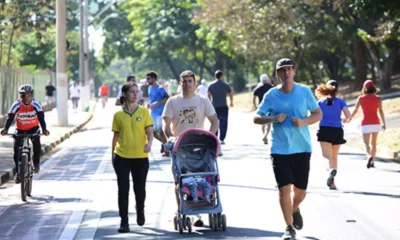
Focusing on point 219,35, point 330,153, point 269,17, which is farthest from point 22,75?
point 330,153

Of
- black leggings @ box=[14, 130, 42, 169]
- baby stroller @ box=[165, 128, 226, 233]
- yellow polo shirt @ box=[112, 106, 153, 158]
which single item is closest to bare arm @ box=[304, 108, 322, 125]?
baby stroller @ box=[165, 128, 226, 233]

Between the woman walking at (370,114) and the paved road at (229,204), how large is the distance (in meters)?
0.50

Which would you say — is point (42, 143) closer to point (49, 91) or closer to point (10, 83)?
point (10, 83)

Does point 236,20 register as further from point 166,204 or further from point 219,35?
point 166,204

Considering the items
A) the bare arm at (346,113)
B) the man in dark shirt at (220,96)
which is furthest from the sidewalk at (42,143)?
the bare arm at (346,113)

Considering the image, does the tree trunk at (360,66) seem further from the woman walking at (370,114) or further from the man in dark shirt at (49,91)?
the woman walking at (370,114)

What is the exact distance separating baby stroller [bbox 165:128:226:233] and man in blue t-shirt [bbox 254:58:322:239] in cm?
93

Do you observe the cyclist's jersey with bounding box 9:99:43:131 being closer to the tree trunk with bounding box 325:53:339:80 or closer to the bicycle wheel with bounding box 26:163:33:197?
the bicycle wheel with bounding box 26:163:33:197

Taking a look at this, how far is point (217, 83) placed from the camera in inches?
1001

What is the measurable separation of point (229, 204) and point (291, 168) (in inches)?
137

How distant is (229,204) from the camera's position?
13539 millimetres

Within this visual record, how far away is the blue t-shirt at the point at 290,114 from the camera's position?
10102 mm

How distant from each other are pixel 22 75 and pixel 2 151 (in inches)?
784

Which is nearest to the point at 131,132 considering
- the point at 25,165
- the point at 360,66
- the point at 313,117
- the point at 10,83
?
the point at 313,117
